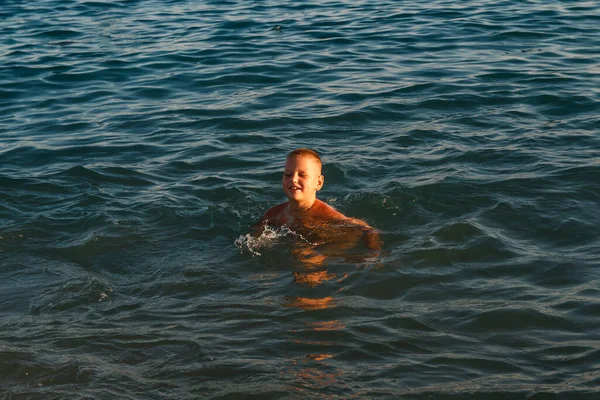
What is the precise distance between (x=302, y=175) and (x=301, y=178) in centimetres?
3

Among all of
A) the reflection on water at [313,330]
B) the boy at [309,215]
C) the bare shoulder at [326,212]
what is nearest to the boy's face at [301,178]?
the boy at [309,215]

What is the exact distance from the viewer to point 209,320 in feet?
19.6

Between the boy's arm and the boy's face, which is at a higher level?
the boy's face

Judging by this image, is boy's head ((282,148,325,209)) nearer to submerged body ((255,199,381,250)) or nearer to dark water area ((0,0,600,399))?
submerged body ((255,199,381,250))

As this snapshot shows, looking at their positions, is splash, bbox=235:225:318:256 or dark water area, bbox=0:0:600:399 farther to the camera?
splash, bbox=235:225:318:256

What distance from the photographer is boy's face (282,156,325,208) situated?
24.4 feet

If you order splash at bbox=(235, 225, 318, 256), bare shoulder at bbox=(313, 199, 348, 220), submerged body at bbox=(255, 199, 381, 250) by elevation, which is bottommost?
splash at bbox=(235, 225, 318, 256)

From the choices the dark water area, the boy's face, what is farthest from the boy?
the dark water area

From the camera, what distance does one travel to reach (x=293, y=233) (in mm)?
7602

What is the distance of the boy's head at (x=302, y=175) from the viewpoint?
24.4 feet

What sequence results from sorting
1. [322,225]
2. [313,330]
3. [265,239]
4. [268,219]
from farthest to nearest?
[268,219] → [322,225] → [265,239] → [313,330]

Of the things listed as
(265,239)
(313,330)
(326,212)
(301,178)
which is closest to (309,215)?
(326,212)

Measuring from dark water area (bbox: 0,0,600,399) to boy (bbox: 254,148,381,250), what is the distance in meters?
0.22

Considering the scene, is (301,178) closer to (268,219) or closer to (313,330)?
(268,219)
